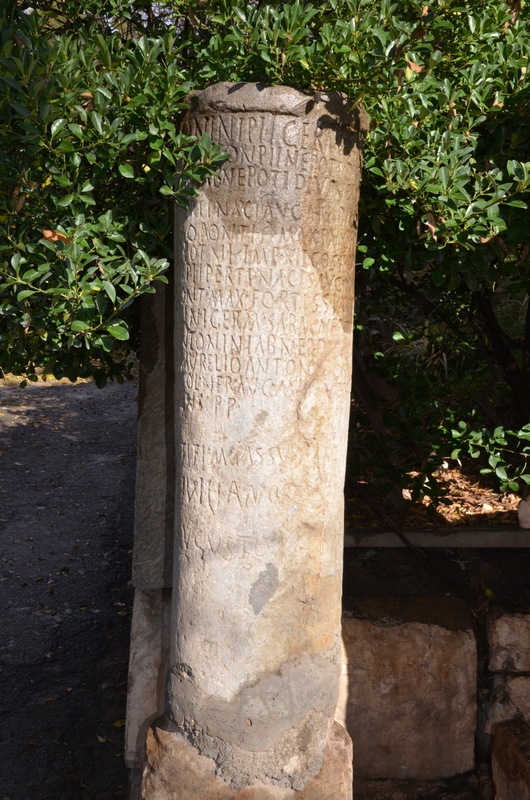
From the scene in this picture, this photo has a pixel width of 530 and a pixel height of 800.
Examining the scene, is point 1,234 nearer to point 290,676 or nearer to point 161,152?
point 161,152

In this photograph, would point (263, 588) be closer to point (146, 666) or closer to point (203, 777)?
point (203, 777)

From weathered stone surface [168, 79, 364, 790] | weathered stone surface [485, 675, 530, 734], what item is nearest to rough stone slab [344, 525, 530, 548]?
weathered stone surface [485, 675, 530, 734]

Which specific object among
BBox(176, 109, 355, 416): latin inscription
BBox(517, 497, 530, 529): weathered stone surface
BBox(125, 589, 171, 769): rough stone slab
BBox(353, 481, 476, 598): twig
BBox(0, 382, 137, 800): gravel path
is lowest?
BBox(0, 382, 137, 800): gravel path

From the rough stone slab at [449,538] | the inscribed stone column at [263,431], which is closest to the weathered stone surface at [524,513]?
the rough stone slab at [449,538]

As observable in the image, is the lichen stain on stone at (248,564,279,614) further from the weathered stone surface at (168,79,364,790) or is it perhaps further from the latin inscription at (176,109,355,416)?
the latin inscription at (176,109,355,416)

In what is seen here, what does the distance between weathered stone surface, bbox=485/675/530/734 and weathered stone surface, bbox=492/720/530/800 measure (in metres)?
0.11

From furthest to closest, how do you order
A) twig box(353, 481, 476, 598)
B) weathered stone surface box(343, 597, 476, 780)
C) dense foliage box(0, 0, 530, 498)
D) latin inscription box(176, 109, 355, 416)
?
twig box(353, 481, 476, 598) < weathered stone surface box(343, 597, 476, 780) < latin inscription box(176, 109, 355, 416) < dense foliage box(0, 0, 530, 498)

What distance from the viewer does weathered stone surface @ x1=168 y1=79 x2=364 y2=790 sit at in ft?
6.02

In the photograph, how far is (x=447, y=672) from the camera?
9.18 ft

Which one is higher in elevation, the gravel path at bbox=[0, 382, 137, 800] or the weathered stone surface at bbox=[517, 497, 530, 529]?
the weathered stone surface at bbox=[517, 497, 530, 529]

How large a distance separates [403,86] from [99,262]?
86 centimetres

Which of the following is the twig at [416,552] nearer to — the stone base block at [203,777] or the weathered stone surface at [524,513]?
the weathered stone surface at [524,513]

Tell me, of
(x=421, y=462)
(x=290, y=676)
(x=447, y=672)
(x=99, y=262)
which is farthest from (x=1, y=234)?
(x=447, y=672)

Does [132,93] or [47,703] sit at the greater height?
[132,93]
